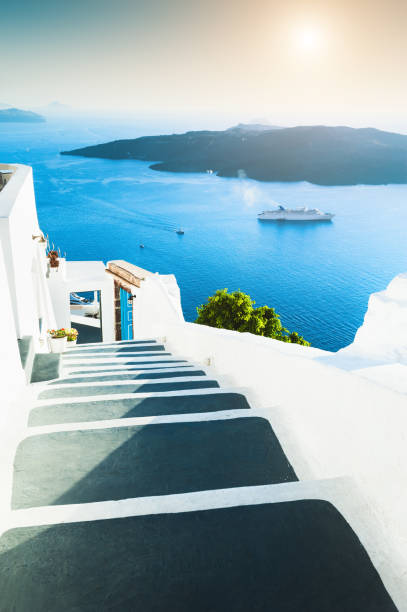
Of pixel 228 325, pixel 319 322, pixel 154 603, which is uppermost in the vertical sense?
pixel 154 603

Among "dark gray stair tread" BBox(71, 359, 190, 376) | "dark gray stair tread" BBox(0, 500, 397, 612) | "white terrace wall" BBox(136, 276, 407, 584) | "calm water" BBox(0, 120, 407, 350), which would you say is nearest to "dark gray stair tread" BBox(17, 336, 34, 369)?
"dark gray stair tread" BBox(71, 359, 190, 376)

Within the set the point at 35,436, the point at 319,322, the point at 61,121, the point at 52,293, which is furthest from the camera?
the point at 61,121

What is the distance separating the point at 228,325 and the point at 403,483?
1545cm

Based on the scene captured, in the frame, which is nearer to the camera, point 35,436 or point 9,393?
point 35,436

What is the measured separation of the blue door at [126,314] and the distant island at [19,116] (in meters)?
151

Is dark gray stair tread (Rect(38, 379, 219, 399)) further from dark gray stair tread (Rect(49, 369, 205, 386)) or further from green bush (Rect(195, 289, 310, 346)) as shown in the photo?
green bush (Rect(195, 289, 310, 346))

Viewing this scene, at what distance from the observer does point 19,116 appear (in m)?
153

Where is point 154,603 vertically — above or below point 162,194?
above

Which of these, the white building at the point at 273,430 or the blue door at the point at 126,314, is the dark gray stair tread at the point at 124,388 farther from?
the blue door at the point at 126,314

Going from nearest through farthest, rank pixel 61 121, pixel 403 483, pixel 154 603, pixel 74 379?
pixel 154 603
pixel 403 483
pixel 74 379
pixel 61 121

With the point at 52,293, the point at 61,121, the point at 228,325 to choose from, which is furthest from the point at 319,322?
the point at 61,121

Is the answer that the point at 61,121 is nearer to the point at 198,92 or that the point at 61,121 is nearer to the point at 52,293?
the point at 198,92

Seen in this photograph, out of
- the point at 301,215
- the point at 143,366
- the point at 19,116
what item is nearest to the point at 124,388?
the point at 143,366

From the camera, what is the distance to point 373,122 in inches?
4222
